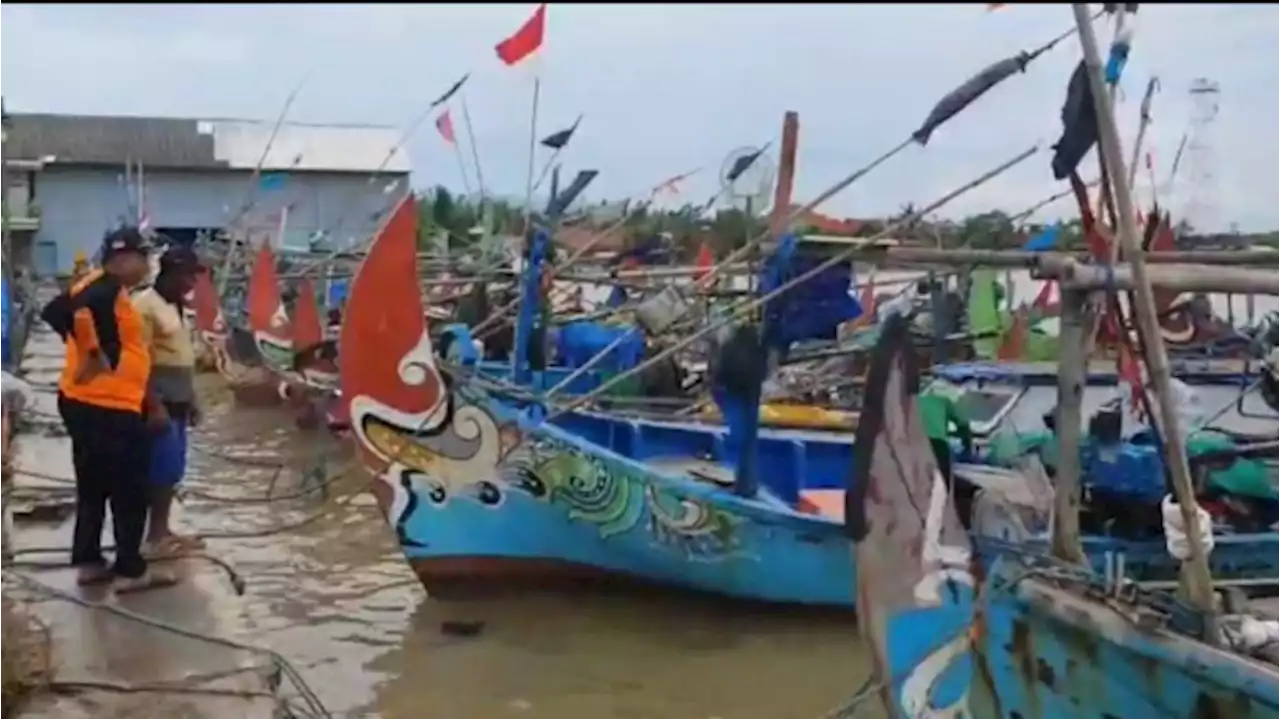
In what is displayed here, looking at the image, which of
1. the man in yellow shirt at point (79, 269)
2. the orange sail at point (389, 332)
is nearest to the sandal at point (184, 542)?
the orange sail at point (389, 332)

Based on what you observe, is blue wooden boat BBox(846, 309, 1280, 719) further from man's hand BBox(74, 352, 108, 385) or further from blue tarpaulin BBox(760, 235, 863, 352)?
man's hand BBox(74, 352, 108, 385)

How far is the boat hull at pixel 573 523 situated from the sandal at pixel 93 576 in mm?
1658

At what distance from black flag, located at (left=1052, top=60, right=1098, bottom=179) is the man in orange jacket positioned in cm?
417

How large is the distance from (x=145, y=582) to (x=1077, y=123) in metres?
5.02

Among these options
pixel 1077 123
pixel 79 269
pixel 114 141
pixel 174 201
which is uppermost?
pixel 114 141

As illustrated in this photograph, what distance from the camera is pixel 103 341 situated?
696 cm

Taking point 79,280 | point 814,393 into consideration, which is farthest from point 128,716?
point 814,393

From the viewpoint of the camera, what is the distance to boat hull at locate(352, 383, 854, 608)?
8680mm

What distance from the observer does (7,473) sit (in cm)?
1002

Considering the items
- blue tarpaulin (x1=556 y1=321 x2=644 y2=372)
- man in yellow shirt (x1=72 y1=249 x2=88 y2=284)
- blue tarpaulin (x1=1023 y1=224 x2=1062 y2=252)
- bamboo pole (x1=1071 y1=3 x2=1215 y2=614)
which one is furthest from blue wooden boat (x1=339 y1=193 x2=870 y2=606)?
blue tarpaulin (x1=1023 y1=224 x2=1062 y2=252)

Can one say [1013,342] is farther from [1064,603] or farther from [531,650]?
[1064,603]

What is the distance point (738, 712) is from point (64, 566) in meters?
3.45

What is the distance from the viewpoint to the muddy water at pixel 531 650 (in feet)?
25.1

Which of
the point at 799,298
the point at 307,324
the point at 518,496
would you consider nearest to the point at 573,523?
the point at 518,496
